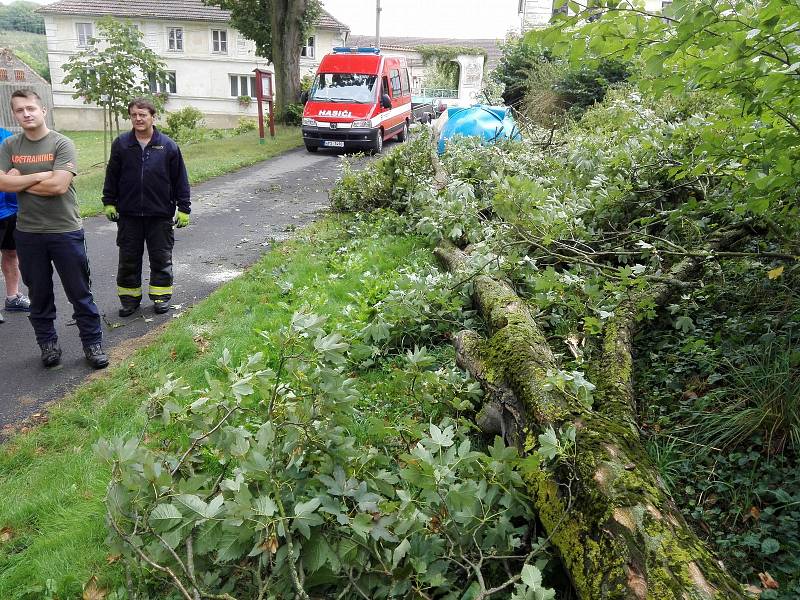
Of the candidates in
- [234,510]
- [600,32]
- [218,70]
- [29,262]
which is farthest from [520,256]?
[218,70]

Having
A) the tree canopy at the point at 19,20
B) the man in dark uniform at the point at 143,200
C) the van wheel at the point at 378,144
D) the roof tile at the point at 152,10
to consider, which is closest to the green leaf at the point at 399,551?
the man in dark uniform at the point at 143,200

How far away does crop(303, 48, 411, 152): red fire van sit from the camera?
18.8 meters

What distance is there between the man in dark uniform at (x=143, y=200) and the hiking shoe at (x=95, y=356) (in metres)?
1.19

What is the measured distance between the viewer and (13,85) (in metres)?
23.0

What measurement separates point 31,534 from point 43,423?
1.27m

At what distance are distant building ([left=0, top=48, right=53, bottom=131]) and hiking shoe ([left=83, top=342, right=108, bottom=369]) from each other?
36.6 feet

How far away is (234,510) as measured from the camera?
2180 millimetres

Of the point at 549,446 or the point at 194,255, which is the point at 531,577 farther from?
the point at 194,255

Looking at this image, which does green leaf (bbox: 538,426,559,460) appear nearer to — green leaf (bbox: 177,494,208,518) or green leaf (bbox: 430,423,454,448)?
green leaf (bbox: 430,423,454,448)

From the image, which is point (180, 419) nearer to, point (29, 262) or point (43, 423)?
point (43, 423)

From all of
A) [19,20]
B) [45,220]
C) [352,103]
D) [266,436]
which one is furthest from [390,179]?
[19,20]

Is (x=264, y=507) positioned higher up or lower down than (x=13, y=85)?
lower down

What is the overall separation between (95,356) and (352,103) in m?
15.3

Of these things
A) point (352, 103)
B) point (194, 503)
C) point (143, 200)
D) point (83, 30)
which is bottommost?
point (194, 503)
